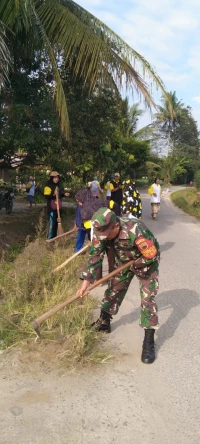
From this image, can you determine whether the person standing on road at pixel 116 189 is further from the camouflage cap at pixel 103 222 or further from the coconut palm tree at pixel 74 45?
the camouflage cap at pixel 103 222

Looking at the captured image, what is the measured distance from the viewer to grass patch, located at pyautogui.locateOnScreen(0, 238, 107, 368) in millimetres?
3631

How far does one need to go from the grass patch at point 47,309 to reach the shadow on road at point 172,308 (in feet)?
1.49

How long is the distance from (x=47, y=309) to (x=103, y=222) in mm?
1478

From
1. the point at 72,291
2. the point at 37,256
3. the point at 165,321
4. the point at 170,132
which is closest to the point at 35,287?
the point at 72,291

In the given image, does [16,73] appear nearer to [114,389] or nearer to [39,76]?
[39,76]

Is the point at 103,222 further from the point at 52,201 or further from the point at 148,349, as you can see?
the point at 52,201

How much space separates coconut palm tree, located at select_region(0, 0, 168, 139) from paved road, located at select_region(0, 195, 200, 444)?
13.4 ft

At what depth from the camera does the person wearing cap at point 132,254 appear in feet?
11.4

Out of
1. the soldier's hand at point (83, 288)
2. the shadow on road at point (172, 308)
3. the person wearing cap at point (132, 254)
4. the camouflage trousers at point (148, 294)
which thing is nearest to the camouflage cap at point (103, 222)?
the person wearing cap at point (132, 254)

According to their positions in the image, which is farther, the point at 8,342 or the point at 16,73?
the point at 16,73

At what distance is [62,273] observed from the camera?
571 centimetres

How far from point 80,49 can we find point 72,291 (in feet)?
→ 13.8

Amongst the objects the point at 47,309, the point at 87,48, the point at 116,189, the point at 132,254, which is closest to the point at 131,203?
the point at 87,48

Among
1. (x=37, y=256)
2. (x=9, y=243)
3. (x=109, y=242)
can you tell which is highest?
(x=109, y=242)
